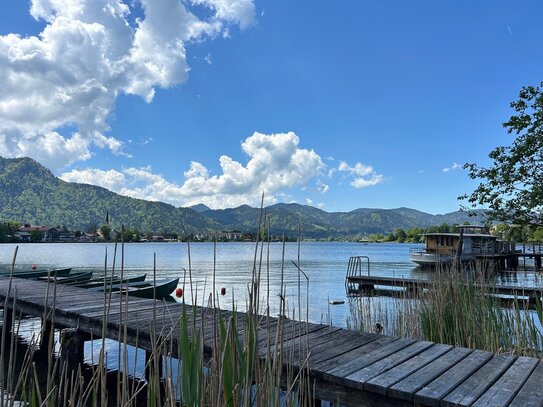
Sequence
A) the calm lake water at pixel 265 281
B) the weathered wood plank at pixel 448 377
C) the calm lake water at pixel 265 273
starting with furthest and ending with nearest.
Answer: the calm lake water at pixel 265 273 < the calm lake water at pixel 265 281 < the weathered wood plank at pixel 448 377

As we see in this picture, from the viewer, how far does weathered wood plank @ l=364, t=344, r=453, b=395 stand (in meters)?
2.85

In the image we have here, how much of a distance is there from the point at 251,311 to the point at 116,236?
53cm

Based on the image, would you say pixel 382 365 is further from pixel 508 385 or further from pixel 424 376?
pixel 508 385

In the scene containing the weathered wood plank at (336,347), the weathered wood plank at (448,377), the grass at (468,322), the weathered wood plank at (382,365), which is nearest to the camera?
the weathered wood plank at (448,377)

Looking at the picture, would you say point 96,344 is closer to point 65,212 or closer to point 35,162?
point 65,212

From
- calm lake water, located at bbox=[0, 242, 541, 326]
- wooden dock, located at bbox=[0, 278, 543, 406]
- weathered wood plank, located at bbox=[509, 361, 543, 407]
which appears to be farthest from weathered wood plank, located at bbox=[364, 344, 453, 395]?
calm lake water, located at bbox=[0, 242, 541, 326]

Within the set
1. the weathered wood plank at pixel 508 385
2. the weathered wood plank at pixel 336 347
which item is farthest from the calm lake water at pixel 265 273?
the weathered wood plank at pixel 508 385

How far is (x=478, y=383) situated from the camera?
9.43 feet

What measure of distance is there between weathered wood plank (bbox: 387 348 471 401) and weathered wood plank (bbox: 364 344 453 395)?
0.14ft

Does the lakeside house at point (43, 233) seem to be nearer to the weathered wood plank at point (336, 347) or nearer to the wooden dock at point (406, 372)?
the weathered wood plank at point (336, 347)

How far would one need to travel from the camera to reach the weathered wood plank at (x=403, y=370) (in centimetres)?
285

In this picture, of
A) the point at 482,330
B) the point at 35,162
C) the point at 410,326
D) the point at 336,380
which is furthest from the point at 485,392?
the point at 35,162

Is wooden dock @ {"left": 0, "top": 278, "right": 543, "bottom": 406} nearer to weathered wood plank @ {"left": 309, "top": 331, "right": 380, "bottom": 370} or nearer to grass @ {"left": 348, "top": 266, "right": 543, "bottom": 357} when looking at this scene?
weathered wood plank @ {"left": 309, "top": 331, "right": 380, "bottom": 370}

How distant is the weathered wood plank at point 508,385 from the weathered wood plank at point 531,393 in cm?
3
